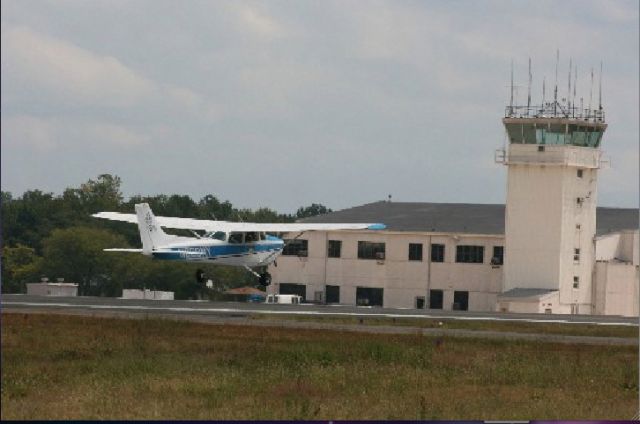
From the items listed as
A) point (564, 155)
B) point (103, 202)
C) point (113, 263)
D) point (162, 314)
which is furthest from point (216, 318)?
point (103, 202)

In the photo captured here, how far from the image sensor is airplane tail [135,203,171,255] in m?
81.6

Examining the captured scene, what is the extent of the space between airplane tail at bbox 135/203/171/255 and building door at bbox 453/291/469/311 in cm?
3751

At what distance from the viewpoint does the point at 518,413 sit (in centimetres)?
3469

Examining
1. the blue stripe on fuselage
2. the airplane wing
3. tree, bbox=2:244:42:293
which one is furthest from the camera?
tree, bbox=2:244:42:293

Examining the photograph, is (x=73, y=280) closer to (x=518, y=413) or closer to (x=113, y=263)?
(x=113, y=263)

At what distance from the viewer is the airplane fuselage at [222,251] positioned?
81.4m

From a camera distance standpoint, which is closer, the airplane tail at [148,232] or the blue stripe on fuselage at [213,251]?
the blue stripe on fuselage at [213,251]

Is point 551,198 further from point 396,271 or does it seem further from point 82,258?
point 82,258

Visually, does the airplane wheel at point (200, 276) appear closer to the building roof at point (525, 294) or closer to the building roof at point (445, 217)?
the building roof at point (525, 294)

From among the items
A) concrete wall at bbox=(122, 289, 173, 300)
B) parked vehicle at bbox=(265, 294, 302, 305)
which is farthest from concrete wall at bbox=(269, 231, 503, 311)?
concrete wall at bbox=(122, 289, 173, 300)

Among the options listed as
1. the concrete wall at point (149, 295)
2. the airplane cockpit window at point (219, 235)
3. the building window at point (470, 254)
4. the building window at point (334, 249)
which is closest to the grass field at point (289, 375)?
the airplane cockpit window at point (219, 235)

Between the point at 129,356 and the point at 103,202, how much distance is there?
317 ft

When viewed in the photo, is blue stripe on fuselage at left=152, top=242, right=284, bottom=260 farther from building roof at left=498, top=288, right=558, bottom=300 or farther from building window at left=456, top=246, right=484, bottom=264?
building window at left=456, top=246, right=484, bottom=264

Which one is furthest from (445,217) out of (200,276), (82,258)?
(200,276)
